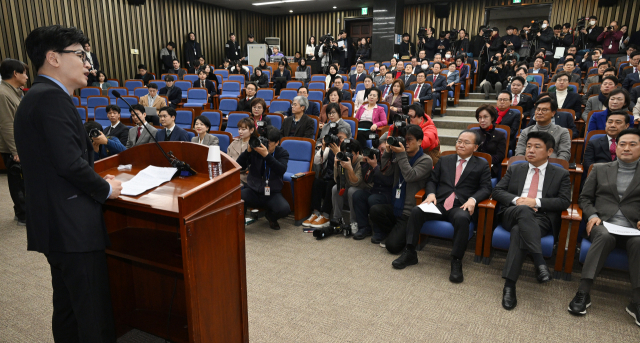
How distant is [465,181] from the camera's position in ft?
9.02

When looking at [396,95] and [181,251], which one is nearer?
[181,251]

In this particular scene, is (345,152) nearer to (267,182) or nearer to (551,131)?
(267,182)

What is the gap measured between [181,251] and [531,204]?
7.26ft

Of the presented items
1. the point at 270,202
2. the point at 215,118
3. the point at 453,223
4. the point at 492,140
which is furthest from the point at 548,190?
the point at 215,118

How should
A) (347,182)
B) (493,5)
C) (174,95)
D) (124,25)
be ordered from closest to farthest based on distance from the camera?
(347,182), (174,95), (124,25), (493,5)

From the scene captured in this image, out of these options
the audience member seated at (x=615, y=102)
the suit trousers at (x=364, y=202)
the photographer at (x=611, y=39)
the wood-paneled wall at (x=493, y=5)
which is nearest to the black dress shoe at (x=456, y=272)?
the suit trousers at (x=364, y=202)

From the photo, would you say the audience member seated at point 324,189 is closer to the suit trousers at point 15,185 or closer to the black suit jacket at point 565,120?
the black suit jacket at point 565,120

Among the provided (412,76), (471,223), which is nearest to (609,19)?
(412,76)

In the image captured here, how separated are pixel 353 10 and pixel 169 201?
1261 centimetres

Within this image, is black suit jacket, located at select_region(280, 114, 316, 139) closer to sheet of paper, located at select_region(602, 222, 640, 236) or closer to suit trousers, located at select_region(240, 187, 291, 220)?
suit trousers, located at select_region(240, 187, 291, 220)

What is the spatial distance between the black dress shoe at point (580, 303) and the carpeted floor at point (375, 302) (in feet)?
0.12

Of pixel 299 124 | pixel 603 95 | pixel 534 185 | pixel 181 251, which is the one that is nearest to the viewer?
pixel 181 251

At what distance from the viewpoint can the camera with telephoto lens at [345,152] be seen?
296 centimetres

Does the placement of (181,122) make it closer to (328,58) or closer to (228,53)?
(328,58)
